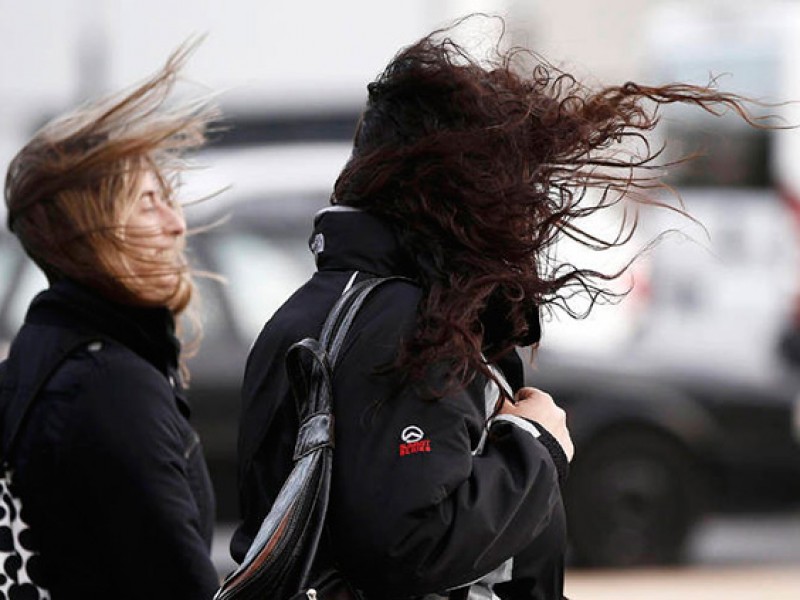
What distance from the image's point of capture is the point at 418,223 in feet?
8.25

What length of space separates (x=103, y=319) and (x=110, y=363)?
134 mm

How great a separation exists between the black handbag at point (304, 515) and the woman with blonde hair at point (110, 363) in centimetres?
66

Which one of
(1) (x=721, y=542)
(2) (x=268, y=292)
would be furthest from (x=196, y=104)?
(1) (x=721, y=542)

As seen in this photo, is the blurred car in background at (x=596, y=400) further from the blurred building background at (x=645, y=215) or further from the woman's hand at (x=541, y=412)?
the woman's hand at (x=541, y=412)

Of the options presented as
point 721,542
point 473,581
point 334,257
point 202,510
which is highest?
point 334,257

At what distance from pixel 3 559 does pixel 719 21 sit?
48.2 feet

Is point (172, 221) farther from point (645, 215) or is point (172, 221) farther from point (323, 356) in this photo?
point (645, 215)

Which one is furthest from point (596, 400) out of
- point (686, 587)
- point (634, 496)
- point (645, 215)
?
point (686, 587)

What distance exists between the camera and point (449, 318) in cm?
242

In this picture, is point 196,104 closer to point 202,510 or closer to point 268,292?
point 202,510

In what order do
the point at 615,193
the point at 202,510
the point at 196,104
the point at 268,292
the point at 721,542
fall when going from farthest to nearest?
1. the point at 721,542
2. the point at 268,292
3. the point at 196,104
4. the point at 202,510
5. the point at 615,193

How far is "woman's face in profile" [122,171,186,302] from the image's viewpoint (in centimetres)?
337

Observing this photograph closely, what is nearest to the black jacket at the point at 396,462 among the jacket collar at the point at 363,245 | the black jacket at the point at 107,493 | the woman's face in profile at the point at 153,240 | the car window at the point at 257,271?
the jacket collar at the point at 363,245

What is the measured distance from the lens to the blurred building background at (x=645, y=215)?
836 centimetres
